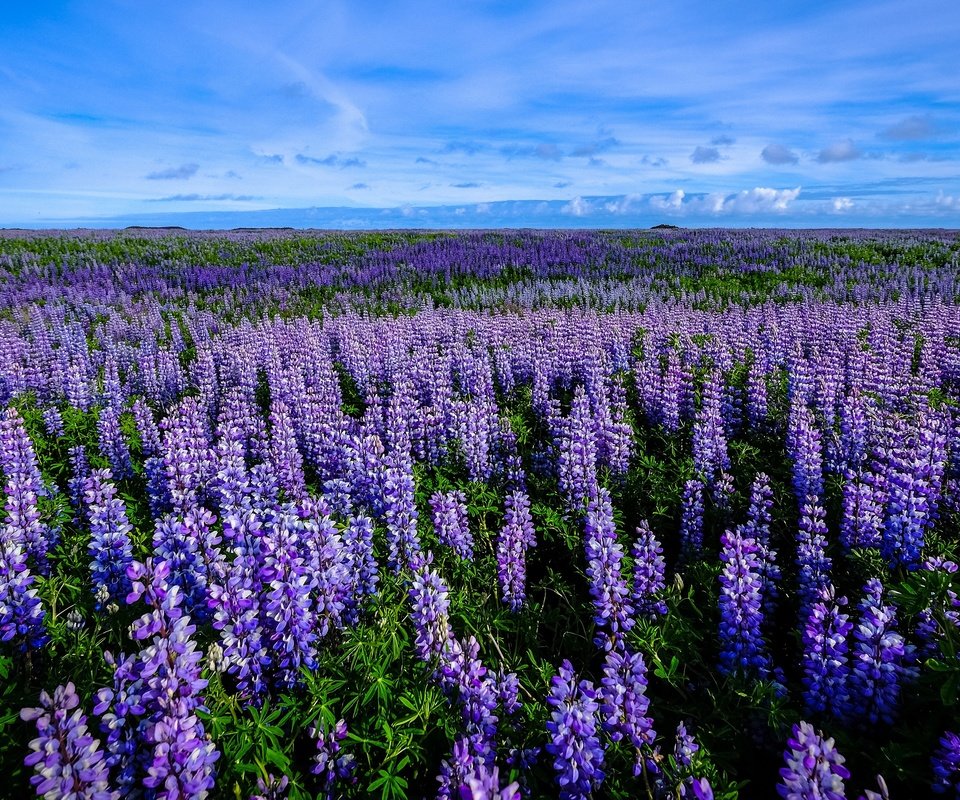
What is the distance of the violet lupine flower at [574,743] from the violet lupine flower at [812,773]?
667 millimetres

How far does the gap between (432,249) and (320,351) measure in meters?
19.1

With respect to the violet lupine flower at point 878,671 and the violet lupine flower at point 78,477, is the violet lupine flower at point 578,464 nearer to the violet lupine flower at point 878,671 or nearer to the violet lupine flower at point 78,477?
the violet lupine flower at point 878,671

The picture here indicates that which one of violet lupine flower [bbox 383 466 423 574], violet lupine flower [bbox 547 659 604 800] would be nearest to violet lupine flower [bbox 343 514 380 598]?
violet lupine flower [bbox 383 466 423 574]

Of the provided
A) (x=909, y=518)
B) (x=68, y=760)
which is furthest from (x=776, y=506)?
(x=68, y=760)

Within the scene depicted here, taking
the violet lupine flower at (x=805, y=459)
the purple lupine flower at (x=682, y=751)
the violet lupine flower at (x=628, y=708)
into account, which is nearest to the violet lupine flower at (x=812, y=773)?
the purple lupine flower at (x=682, y=751)

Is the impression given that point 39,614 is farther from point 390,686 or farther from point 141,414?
point 141,414

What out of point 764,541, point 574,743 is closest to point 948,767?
point 574,743

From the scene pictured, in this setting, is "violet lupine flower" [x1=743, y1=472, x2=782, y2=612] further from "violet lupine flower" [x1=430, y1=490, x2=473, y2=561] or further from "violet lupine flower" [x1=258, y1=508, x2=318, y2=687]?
"violet lupine flower" [x1=258, y1=508, x2=318, y2=687]

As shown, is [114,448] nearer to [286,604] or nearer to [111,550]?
[111,550]

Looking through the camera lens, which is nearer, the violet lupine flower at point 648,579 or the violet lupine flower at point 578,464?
the violet lupine flower at point 648,579

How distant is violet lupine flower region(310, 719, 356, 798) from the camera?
245cm

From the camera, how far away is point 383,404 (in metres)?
7.38

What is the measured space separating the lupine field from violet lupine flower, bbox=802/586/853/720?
0.02m

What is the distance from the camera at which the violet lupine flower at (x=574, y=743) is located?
7.16 ft
